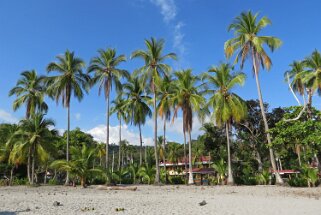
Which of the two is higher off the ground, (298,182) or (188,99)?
(188,99)

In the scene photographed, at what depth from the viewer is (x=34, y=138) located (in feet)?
99.8

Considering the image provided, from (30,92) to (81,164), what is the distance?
18.1m

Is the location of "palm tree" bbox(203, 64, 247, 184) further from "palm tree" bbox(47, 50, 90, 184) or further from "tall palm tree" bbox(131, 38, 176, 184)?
"palm tree" bbox(47, 50, 90, 184)

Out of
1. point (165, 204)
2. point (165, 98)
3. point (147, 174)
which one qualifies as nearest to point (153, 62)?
point (165, 98)

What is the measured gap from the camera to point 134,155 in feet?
309

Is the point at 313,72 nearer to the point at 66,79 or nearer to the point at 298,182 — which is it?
the point at 298,182

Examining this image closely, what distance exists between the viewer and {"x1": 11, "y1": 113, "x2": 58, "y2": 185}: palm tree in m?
30.7

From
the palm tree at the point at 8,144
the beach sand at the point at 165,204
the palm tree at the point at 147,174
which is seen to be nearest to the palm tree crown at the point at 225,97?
the palm tree at the point at 147,174

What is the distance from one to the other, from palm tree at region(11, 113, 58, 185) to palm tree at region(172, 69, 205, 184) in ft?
43.1

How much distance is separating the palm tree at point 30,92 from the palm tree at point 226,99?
21386mm

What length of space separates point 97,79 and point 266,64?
17512 millimetres

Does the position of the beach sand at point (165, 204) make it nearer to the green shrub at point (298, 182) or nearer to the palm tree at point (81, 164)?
the palm tree at point (81, 164)

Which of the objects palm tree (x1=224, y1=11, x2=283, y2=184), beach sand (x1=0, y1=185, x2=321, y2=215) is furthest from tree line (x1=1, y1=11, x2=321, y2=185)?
beach sand (x1=0, y1=185, x2=321, y2=215)

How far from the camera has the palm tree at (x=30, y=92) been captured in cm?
4012
